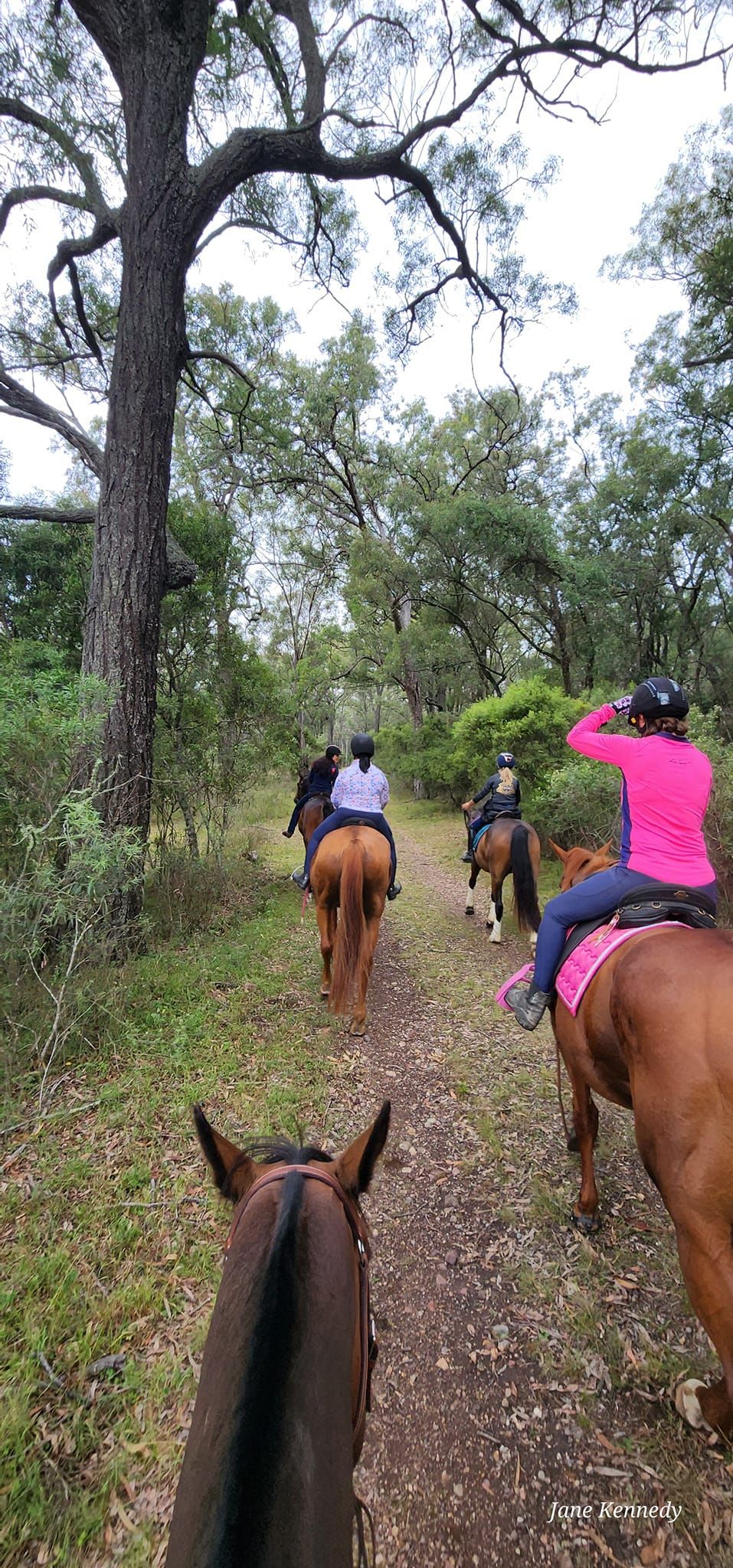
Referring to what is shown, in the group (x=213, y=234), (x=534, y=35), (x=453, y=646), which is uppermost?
(x=534, y=35)

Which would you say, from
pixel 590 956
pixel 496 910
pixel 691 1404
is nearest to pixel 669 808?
pixel 590 956

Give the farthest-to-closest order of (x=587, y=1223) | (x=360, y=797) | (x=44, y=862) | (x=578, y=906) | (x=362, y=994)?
(x=360, y=797) → (x=362, y=994) → (x=44, y=862) → (x=578, y=906) → (x=587, y=1223)

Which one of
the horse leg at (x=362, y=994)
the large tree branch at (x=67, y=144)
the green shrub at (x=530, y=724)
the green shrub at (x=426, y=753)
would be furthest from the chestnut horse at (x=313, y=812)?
the green shrub at (x=426, y=753)

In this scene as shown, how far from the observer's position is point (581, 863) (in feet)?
13.4

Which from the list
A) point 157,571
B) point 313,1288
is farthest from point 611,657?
point 313,1288

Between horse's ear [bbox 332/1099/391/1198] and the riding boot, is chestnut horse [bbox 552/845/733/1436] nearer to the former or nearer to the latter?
the riding boot

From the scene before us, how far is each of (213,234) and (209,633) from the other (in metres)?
4.89

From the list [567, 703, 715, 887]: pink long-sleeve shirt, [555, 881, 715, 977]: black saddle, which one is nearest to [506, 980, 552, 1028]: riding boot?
[555, 881, 715, 977]: black saddle

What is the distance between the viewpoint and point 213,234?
668 cm

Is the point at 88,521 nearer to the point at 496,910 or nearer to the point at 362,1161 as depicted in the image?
the point at 496,910

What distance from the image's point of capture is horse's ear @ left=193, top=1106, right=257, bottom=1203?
1.29 metres

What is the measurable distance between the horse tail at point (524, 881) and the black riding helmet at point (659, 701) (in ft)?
12.5

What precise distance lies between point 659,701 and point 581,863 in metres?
1.80

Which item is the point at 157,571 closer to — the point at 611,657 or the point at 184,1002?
the point at 184,1002
